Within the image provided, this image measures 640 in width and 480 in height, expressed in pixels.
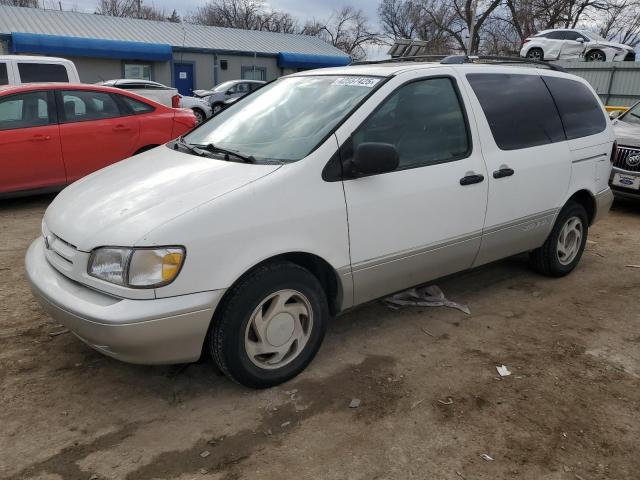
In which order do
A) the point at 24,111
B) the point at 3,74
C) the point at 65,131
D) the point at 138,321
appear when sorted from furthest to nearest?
the point at 3,74 < the point at 65,131 < the point at 24,111 < the point at 138,321

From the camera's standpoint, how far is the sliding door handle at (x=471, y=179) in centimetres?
361

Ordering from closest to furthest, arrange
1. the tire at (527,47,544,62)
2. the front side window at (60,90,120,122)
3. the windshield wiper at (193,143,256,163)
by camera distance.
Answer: the windshield wiper at (193,143,256,163) → the front side window at (60,90,120,122) → the tire at (527,47,544,62)

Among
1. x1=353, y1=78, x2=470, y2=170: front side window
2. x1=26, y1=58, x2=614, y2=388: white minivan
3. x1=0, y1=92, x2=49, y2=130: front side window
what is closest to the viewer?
x1=26, y1=58, x2=614, y2=388: white minivan

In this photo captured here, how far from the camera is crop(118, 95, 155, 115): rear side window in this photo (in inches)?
293

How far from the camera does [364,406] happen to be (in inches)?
114

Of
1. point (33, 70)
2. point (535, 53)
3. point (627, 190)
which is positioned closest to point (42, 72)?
point (33, 70)

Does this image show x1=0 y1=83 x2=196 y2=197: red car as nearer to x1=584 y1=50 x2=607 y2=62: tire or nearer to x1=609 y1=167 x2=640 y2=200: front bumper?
x1=609 y1=167 x2=640 y2=200: front bumper

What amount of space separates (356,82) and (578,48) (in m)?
20.0

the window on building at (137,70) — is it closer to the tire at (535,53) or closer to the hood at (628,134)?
the tire at (535,53)

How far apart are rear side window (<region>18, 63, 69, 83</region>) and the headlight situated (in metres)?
7.83

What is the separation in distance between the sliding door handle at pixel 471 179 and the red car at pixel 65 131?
5172mm

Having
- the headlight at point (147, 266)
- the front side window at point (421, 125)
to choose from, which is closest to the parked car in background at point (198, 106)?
the front side window at point (421, 125)

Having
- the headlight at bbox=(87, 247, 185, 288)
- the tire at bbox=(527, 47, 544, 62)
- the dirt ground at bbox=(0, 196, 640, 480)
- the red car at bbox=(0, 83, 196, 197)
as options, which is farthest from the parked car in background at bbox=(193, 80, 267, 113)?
the headlight at bbox=(87, 247, 185, 288)

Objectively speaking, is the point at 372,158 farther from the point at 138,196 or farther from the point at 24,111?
the point at 24,111
